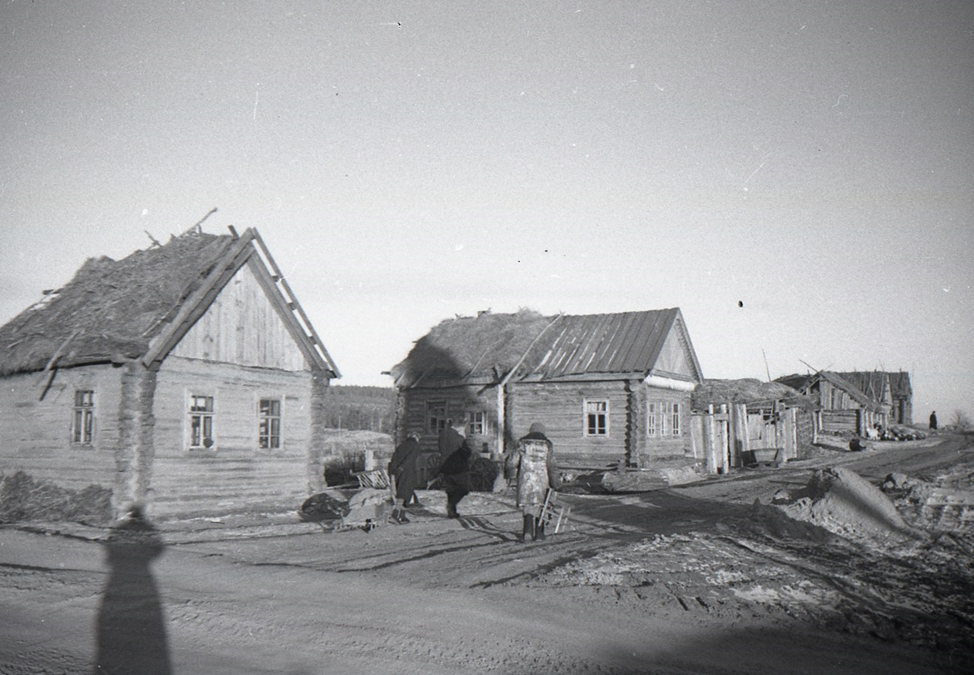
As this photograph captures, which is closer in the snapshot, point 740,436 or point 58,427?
point 58,427

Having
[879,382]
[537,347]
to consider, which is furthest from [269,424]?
[879,382]

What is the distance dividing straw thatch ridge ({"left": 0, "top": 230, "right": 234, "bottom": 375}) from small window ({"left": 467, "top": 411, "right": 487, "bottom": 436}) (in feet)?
39.5

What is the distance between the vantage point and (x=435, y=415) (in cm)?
2850

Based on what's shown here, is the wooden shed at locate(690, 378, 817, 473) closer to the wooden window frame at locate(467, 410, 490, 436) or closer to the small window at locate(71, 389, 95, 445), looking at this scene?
the wooden window frame at locate(467, 410, 490, 436)

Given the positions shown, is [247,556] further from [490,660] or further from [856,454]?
[856,454]

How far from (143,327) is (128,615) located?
31.9 feet

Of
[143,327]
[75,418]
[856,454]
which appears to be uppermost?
[143,327]

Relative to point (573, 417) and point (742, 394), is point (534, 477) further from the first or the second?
point (742, 394)

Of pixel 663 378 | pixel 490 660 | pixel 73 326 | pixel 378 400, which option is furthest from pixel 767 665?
pixel 378 400

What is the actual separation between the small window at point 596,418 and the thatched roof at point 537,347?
112 centimetres

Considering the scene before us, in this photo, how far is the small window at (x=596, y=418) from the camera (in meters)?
26.0

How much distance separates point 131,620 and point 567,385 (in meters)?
20.8

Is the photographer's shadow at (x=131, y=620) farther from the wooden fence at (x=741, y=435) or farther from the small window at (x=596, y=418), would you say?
the wooden fence at (x=741, y=435)

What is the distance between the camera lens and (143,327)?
15.6 meters
